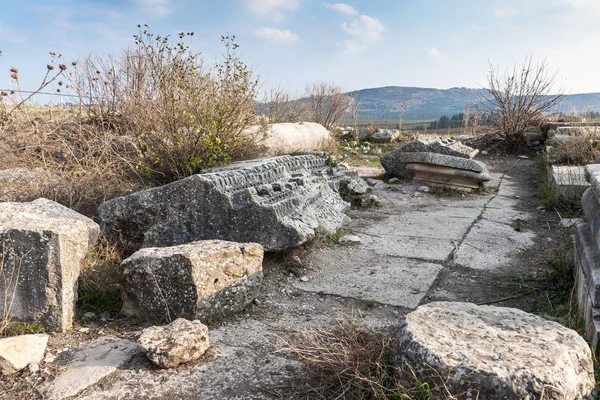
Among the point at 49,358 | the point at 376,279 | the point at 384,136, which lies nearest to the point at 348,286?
the point at 376,279

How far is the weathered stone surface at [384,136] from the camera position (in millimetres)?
13359

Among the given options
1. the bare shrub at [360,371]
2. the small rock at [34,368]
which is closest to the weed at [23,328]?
the small rock at [34,368]

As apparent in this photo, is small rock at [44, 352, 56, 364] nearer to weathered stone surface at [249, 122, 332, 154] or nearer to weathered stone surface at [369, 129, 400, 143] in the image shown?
weathered stone surface at [249, 122, 332, 154]

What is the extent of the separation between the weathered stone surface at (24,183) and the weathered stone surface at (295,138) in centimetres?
358

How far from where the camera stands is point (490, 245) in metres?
4.98

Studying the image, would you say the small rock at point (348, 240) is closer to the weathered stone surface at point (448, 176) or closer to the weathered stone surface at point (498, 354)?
the weathered stone surface at point (498, 354)

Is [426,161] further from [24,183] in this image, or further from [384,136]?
[384,136]

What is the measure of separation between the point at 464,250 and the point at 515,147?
8075 mm

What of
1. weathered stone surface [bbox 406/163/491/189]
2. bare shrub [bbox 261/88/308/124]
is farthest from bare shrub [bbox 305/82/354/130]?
weathered stone surface [bbox 406/163/491/189]

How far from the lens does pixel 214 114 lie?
20.0ft

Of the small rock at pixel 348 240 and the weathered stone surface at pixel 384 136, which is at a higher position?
the weathered stone surface at pixel 384 136

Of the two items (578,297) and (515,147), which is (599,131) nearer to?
(515,147)

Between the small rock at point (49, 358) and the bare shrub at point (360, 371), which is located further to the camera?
the small rock at point (49, 358)

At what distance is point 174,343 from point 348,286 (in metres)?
1.65
